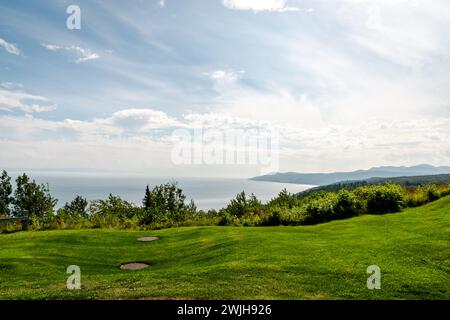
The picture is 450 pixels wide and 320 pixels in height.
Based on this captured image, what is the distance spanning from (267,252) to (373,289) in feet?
16.3

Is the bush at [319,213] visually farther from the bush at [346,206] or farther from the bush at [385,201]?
the bush at [385,201]

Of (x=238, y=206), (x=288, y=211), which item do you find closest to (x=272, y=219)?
(x=288, y=211)

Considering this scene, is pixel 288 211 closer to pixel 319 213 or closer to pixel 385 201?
pixel 319 213

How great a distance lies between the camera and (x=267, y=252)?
43.5 ft

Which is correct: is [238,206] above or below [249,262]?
above

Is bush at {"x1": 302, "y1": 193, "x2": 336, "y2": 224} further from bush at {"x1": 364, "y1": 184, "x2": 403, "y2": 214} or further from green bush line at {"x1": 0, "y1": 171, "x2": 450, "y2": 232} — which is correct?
bush at {"x1": 364, "y1": 184, "x2": 403, "y2": 214}

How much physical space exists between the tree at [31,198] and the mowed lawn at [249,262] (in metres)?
66.0

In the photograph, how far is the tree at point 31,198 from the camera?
78688 mm

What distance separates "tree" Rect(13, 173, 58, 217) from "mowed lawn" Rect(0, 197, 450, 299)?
66.0 m

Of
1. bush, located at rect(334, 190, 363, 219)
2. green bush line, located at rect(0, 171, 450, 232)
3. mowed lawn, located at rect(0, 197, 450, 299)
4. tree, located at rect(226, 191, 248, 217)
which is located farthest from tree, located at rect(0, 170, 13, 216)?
bush, located at rect(334, 190, 363, 219)

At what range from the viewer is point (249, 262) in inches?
465

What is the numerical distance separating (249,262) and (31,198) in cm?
8116

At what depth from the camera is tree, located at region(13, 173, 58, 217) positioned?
7869 centimetres
